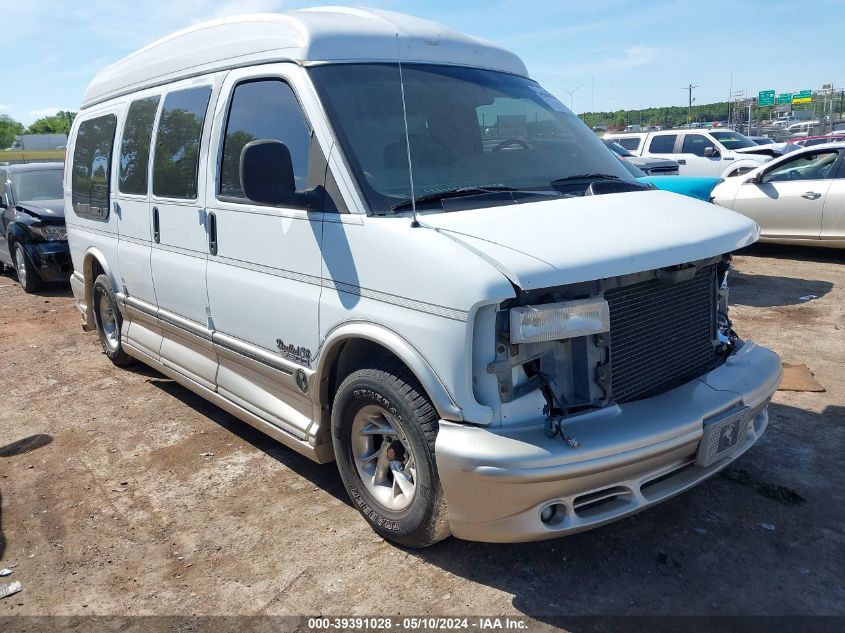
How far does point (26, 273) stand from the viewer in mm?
10641

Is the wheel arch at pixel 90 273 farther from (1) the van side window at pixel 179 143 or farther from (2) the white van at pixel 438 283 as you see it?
(2) the white van at pixel 438 283

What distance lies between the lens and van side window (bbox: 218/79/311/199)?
359cm

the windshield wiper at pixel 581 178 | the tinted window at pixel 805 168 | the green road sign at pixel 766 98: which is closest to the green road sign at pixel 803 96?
the green road sign at pixel 766 98

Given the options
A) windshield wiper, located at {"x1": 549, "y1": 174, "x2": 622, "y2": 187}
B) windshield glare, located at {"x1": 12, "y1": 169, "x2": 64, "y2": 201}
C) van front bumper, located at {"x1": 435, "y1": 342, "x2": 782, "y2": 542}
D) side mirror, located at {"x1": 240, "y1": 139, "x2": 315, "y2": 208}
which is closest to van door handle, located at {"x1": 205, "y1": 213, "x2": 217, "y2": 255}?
side mirror, located at {"x1": 240, "y1": 139, "x2": 315, "y2": 208}

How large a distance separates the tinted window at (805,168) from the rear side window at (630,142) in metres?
7.08

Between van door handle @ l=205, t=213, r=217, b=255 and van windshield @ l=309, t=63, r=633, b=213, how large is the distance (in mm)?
1144

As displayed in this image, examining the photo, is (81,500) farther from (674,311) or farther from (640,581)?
(674,311)

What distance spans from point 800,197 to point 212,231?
870 centimetres

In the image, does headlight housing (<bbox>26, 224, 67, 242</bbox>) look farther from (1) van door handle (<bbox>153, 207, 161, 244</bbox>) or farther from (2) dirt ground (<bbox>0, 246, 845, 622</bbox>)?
(1) van door handle (<bbox>153, 207, 161, 244</bbox>)

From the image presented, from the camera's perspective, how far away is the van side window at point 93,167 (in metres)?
5.89

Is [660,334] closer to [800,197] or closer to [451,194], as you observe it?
[451,194]

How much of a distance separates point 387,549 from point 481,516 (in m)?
0.79

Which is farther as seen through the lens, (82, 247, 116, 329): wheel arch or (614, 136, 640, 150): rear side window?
(614, 136, 640, 150): rear side window

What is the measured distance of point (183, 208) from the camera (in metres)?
4.55
